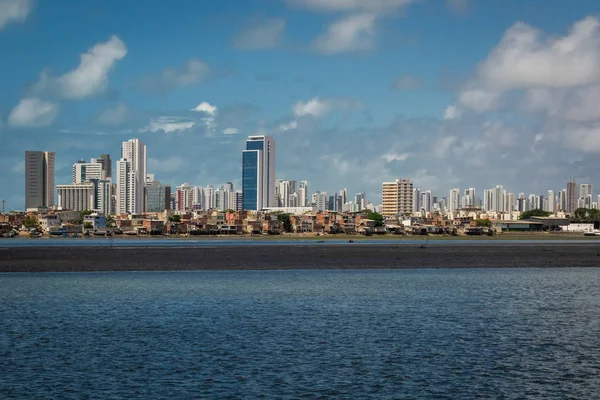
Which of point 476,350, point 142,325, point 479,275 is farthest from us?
point 479,275

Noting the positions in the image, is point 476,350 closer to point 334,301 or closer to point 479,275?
point 334,301

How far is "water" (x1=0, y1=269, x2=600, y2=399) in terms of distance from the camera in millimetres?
21562

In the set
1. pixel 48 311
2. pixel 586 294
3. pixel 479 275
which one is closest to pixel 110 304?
pixel 48 311

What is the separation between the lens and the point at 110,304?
39688mm

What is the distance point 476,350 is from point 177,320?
1368 centimetres

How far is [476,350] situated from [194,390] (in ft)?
35.3

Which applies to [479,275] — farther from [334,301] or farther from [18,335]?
[18,335]

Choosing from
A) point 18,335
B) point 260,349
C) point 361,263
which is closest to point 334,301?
point 260,349

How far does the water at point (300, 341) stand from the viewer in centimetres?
2156

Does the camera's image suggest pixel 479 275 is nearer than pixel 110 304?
No

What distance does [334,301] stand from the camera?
40938 millimetres

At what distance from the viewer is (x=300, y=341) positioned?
28.3 m

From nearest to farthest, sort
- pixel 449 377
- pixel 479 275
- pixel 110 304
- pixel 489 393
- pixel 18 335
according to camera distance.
Result: pixel 489 393
pixel 449 377
pixel 18 335
pixel 110 304
pixel 479 275

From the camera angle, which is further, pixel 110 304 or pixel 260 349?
pixel 110 304
